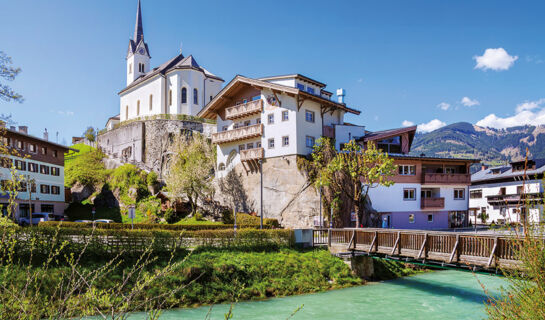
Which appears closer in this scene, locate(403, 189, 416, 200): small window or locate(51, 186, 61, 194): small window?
locate(403, 189, 416, 200): small window

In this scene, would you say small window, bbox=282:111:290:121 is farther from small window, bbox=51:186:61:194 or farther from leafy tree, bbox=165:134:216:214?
small window, bbox=51:186:61:194

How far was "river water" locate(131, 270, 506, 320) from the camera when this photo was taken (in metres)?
20.0

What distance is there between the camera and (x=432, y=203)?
4594 cm

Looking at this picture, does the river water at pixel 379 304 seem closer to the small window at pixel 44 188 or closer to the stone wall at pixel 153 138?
the small window at pixel 44 188

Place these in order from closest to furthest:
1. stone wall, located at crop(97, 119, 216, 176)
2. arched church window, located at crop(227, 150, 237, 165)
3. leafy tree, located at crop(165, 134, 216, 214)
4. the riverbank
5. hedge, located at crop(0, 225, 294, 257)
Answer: the riverbank
hedge, located at crop(0, 225, 294, 257)
leafy tree, located at crop(165, 134, 216, 214)
arched church window, located at crop(227, 150, 237, 165)
stone wall, located at crop(97, 119, 216, 176)

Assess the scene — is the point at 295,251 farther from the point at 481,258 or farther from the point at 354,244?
the point at 481,258

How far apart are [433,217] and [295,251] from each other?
24.3 metres

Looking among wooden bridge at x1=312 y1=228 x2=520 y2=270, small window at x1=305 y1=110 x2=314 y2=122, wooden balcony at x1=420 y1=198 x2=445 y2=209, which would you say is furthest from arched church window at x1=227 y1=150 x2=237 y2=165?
wooden balcony at x1=420 y1=198 x2=445 y2=209

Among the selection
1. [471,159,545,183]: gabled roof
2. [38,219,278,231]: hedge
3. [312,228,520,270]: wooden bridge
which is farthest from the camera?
[471,159,545,183]: gabled roof

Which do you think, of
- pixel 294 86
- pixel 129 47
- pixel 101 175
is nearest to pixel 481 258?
pixel 294 86

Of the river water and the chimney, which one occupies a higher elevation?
the chimney

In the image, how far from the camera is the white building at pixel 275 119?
136 feet

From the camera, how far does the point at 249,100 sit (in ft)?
154

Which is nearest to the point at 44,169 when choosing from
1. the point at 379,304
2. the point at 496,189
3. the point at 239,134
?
the point at 239,134
